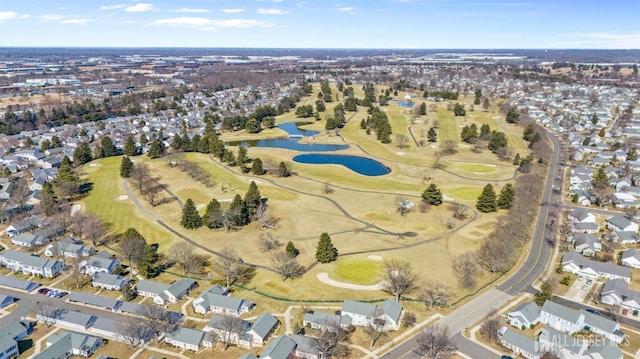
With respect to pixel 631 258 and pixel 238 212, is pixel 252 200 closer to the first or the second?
pixel 238 212

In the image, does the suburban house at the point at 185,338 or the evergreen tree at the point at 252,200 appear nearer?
the suburban house at the point at 185,338

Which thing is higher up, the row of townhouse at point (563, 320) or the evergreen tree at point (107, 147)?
the evergreen tree at point (107, 147)

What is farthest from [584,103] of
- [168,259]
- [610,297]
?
[168,259]

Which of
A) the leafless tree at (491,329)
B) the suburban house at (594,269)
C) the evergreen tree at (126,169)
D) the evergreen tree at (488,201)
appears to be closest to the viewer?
the leafless tree at (491,329)

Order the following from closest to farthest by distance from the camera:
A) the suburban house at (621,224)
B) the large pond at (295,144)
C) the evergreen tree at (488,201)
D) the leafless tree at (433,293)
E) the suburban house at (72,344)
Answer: the suburban house at (72,344) → the leafless tree at (433,293) → the suburban house at (621,224) → the evergreen tree at (488,201) → the large pond at (295,144)

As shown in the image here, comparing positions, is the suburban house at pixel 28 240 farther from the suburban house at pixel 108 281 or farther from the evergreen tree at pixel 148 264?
the evergreen tree at pixel 148 264

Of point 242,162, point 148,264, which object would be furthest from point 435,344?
point 242,162

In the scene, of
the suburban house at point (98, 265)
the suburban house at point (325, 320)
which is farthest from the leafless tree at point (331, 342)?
the suburban house at point (98, 265)

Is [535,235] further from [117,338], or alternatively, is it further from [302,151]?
[302,151]
